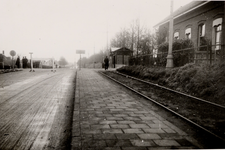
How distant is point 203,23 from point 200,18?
1.81 feet

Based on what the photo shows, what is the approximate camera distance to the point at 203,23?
1639 centimetres

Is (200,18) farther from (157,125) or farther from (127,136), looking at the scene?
(127,136)

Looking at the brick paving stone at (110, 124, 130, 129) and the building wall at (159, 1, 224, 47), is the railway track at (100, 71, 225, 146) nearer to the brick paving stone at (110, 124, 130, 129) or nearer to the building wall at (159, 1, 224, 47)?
the brick paving stone at (110, 124, 130, 129)

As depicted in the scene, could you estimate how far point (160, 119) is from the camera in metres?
4.49

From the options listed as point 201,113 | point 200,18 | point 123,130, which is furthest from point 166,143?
point 200,18

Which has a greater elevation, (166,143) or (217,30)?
(217,30)

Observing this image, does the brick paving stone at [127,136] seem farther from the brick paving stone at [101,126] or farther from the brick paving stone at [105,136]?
the brick paving stone at [101,126]

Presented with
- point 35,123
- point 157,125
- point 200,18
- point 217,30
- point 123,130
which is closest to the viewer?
point 123,130

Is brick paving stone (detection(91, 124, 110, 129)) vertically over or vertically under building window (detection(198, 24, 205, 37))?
under

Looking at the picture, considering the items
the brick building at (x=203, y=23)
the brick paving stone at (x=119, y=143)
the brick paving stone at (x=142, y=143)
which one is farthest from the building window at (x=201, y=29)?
the brick paving stone at (x=119, y=143)

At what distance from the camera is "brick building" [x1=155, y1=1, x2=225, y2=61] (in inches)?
554

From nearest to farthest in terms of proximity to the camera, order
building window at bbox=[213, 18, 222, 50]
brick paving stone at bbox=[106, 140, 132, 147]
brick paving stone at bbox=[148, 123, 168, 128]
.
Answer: brick paving stone at bbox=[106, 140, 132, 147]
brick paving stone at bbox=[148, 123, 168, 128]
building window at bbox=[213, 18, 222, 50]

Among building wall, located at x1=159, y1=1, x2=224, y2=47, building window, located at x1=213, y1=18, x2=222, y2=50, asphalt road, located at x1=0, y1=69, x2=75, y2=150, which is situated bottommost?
asphalt road, located at x1=0, y1=69, x2=75, y2=150

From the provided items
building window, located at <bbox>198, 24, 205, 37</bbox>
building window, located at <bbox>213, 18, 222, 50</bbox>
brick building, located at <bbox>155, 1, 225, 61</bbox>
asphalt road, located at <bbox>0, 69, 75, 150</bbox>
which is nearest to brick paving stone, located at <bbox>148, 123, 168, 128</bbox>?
asphalt road, located at <bbox>0, 69, 75, 150</bbox>
